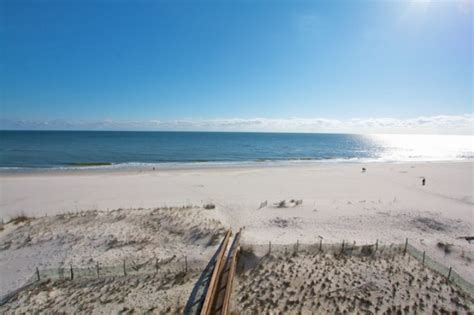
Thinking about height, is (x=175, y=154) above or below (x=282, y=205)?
above

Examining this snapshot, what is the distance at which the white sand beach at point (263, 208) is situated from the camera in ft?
29.1

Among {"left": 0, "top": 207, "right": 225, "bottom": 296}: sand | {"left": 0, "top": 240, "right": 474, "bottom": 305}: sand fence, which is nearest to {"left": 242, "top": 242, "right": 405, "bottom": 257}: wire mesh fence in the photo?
{"left": 0, "top": 240, "right": 474, "bottom": 305}: sand fence

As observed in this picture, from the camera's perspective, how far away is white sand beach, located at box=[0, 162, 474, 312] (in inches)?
349

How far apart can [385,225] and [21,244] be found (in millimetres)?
17430

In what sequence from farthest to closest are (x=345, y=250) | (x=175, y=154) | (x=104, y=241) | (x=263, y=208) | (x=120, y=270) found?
(x=175, y=154), (x=263, y=208), (x=104, y=241), (x=345, y=250), (x=120, y=270)

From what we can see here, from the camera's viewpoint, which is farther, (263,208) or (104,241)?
(263,208)

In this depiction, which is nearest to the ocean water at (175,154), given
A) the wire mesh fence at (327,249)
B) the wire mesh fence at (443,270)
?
the wire mesh fence at (327,249)

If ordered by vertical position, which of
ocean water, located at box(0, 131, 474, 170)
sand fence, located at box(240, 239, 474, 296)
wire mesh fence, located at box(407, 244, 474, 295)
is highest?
ocean water, located at box(0, 131, 474, 170)

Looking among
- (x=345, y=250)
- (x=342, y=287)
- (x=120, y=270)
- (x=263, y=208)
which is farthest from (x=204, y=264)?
(x=263, y=208)

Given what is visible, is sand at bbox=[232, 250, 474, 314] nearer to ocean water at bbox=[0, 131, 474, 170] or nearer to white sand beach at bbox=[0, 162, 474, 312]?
white sand beach at bbox=[0, 162, 474, 312]

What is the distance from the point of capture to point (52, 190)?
17250 millimetres

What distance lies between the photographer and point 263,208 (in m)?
13.6

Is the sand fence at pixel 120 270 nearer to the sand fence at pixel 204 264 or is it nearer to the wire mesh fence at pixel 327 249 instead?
the sand fence at pixel 204 264

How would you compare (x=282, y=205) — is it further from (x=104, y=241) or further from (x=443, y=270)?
(x=104, y=241)
